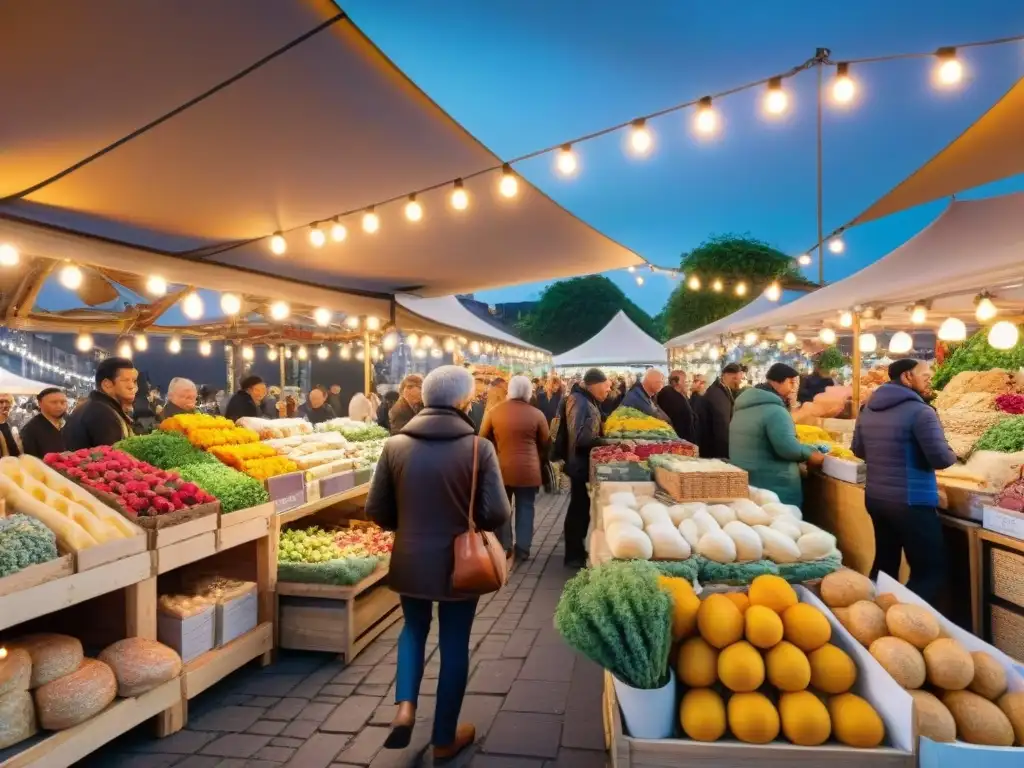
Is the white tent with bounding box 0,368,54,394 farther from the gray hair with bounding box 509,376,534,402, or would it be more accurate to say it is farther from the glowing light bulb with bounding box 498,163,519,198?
the glowing light bulb with bounding box 498,163,519,198

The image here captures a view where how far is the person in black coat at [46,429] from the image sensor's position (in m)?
5.41

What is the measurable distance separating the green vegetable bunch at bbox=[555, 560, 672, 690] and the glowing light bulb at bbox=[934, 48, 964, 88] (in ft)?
13.2

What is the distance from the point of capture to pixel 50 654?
2869 millimetres

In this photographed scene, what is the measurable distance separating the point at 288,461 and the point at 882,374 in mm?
8652

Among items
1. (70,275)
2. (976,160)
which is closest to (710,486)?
(976,160)

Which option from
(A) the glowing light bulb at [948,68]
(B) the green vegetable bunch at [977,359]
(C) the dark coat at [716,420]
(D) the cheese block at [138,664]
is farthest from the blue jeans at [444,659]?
(B) the green vegetable bunch at [977,359]

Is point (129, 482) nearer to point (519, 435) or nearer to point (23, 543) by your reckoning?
point (23, 543)

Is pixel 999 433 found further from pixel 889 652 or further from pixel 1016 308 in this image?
pixel 889 652

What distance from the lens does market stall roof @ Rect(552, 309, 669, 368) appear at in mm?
18234

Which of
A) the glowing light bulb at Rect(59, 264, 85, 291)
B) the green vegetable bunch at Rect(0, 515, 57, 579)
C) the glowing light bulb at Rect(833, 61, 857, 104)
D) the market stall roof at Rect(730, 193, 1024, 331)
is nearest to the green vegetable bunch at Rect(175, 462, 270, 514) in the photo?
the green vegetable bunch at Rect(0, 515, 57, 579)

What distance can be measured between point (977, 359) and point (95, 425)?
8296mm

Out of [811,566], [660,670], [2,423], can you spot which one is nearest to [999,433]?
[811,566]

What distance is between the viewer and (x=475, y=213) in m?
6.48

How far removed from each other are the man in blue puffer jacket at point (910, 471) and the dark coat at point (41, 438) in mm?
6239
